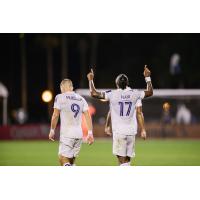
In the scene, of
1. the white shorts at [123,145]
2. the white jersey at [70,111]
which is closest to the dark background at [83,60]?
the white shorts at [123,145]

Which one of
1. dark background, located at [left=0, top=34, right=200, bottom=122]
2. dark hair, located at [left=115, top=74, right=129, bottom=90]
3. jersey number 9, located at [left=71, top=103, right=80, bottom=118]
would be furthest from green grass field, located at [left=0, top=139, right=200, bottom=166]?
dark background, located at [left=0, top=34, right=200, bottom=122]

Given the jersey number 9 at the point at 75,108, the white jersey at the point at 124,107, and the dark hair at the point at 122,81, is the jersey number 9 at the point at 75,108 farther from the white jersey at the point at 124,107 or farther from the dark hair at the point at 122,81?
the dark hair at the point at 122,81

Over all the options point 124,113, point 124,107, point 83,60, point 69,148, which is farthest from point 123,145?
point 83,60

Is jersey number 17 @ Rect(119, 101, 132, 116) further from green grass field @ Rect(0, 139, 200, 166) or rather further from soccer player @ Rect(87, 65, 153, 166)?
green grass field @ Rect(0, 139, 200, 166)

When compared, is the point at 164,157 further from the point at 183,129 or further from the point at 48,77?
the point at 48,77

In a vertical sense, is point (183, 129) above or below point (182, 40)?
below

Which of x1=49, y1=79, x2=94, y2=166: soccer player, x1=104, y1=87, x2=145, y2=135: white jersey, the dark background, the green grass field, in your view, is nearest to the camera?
x1=49, y1=79, x2=94, y2=166: soccer player

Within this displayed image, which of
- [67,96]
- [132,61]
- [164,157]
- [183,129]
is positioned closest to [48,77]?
[132,61]

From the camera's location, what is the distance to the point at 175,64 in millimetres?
49375

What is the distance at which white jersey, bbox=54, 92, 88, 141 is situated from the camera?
47.6 ft

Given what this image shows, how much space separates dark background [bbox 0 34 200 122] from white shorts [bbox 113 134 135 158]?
1568 inches

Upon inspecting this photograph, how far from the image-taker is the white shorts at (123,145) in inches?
572

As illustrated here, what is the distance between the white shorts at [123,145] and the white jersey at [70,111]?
2.49 feet

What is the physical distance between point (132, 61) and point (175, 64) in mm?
11331
